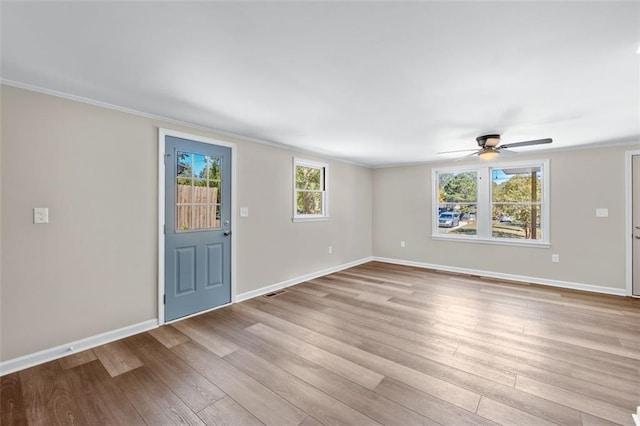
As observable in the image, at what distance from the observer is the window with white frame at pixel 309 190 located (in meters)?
4.91

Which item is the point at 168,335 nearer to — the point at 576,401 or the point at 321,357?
the point at 321,357

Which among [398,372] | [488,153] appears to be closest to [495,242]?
[488,153]

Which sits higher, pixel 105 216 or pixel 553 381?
pixel 105 216

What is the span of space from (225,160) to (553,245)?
5448mm

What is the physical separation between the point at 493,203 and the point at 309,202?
11.4ft

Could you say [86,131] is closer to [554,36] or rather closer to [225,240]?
[225,240]

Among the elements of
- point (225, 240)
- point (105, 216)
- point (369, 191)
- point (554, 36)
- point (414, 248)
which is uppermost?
point (554, 36)

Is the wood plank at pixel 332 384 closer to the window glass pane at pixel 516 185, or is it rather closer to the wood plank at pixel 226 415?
the wood plank at pixel 226 415

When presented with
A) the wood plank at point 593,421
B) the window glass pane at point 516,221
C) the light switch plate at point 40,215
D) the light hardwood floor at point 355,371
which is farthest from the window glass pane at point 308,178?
the wood plank at point 593,421

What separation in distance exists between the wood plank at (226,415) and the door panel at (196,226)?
1.71 meters

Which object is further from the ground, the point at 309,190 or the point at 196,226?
the point at 309,190

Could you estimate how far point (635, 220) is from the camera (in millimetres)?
4152

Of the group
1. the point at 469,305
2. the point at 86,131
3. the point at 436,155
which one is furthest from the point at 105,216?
the point at 436,155

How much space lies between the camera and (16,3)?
1.42 metres
